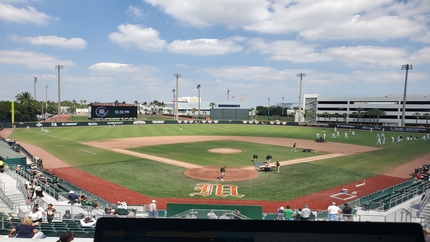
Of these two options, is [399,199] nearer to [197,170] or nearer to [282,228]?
[197,170]

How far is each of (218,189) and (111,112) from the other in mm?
72140

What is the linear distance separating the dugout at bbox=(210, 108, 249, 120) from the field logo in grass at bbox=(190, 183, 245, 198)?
112155mm

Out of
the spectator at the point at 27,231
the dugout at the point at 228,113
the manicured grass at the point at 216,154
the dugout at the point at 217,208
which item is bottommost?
the manicured grass at the point at 216,154

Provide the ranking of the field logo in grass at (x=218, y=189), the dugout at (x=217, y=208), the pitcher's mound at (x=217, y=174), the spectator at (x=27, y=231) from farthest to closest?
the pitcher's mound at (x=217, y=174), the field logo in grass at (x=218, y=189), the dugout at (x=217, y=208), the spectator at (x=27, y=231)

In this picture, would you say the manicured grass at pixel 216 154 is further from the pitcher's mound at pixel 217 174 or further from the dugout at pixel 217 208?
the dugout at pixel 217 208

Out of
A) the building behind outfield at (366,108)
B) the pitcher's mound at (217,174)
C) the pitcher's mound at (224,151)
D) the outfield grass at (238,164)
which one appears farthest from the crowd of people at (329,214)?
the building behind outfield at (366,108)

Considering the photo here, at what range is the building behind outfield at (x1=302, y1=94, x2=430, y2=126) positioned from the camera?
3910 inches

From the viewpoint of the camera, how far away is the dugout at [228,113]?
13614 centimetres

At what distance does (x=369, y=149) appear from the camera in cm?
4206

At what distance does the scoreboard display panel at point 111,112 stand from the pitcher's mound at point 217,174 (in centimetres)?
6420

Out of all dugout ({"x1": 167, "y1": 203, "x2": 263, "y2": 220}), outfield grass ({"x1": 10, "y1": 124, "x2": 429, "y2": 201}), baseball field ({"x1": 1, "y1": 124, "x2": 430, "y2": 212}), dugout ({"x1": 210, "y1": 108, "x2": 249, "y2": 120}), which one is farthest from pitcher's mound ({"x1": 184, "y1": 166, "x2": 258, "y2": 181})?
dugout ({"x1": 210, "y1": 108, "x2": 249, "y2": 120})

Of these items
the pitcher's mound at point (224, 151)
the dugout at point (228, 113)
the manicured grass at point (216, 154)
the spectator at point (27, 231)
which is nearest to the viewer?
the spectator at point (27, 231)

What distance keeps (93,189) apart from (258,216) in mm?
13567

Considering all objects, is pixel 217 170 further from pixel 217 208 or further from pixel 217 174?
pixel 217 208
